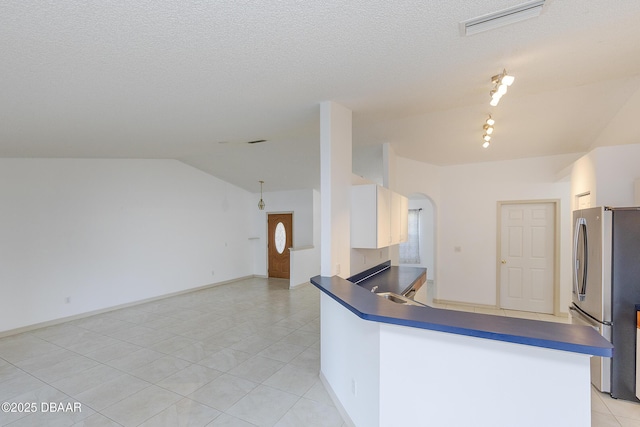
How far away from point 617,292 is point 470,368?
220cm

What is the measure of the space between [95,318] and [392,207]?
5141 millimetres

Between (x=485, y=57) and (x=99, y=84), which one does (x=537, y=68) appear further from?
(x=99, y=84)

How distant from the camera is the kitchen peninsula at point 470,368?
1430 millimetres

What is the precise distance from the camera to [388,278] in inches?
154

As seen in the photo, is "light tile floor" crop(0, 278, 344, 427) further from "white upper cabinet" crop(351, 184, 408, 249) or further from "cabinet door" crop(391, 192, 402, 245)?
"cabinet door" crop(391, 192, 402, 245)

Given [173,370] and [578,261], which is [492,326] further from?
[173,370]

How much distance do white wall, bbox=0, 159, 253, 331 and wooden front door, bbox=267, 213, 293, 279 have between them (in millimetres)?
1380

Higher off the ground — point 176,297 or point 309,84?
point 309,84

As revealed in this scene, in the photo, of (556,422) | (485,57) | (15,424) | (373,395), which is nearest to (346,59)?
(485,57)

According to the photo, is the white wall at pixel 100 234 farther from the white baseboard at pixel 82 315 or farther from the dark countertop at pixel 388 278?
the dark countertop at pixel 388 278

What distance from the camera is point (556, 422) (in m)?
1.45

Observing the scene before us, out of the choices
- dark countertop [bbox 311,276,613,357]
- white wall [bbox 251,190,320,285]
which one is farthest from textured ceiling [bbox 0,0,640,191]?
white wall [bbox 251,190,320,285]

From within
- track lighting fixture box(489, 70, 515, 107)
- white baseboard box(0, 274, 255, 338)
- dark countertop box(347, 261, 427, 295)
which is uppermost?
track lighting fixture box(489, 70, 515, 107)

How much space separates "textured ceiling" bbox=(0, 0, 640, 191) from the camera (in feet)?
4.89
